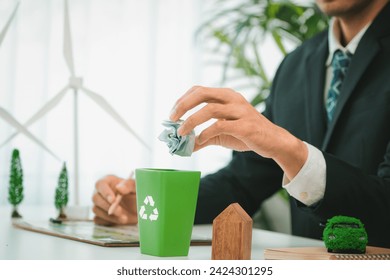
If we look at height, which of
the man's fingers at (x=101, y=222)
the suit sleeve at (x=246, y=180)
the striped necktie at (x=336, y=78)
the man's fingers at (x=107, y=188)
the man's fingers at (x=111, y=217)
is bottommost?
the man's fingers at (x=101, y=222)

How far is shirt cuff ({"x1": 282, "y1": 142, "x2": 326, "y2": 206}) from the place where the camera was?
3.36ft

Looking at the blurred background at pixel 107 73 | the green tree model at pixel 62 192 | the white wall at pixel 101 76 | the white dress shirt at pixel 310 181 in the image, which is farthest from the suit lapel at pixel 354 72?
the white wall at pixel 101 76

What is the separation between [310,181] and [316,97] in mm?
623

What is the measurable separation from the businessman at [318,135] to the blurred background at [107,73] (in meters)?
1.21

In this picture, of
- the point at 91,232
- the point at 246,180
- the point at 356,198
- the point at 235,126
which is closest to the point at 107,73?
the point at 246,180

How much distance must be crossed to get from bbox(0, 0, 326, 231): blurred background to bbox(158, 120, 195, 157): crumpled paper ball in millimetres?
2095

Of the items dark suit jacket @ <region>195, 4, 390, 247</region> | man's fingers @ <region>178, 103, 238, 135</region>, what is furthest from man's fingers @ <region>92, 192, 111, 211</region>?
man's fingers @ <region>178, 103, 238, 135</region>

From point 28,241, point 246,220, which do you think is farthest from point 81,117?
point 246,220

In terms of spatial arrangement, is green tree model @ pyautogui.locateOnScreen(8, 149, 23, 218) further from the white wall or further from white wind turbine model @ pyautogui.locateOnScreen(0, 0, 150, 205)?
the white wall

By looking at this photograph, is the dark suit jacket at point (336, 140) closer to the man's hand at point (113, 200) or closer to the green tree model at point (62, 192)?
the man's hand at point (113, 200)

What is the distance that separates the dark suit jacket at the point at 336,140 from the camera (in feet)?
3.75

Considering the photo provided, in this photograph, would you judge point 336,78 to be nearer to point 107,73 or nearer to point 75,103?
point 75,103

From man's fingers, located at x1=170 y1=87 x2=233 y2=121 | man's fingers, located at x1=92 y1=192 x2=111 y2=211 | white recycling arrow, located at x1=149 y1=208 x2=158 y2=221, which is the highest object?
man's fingers, located at x1=170 y1=87 x2=233 y2=121
